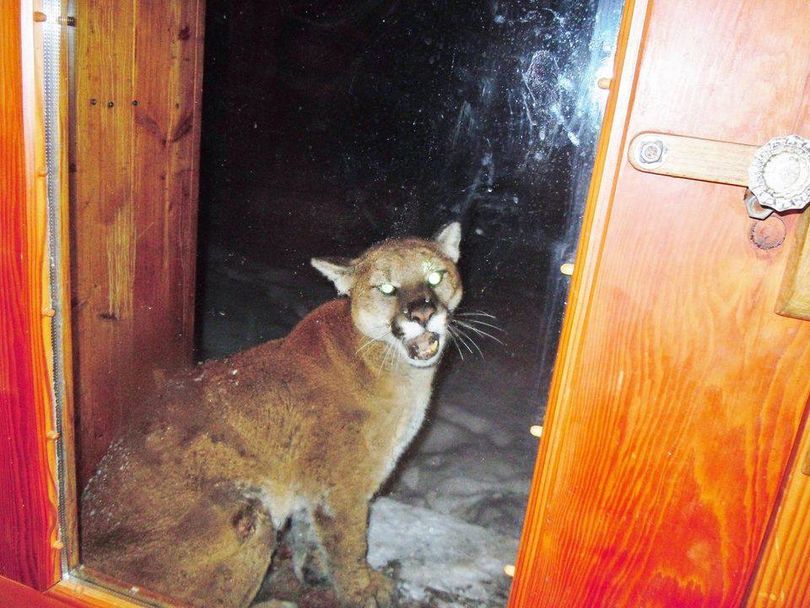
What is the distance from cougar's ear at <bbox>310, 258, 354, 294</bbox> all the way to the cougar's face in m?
0.03

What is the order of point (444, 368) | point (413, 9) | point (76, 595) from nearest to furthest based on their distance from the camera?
point (413, 9), point (76, 595), point (444, 368)

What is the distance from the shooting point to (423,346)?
1.89 metres

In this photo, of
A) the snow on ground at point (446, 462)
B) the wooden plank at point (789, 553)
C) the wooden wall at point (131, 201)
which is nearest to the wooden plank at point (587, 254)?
the snow on ground at point (446, 462)

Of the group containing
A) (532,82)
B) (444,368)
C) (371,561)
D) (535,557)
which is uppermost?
(532,82)

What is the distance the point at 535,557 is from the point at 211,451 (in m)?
1.13

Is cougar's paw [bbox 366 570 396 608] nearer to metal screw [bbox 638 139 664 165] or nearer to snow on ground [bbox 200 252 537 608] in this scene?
snow on ground [bbox 200 252 537 608]

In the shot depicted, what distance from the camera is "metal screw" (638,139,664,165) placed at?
101 cm

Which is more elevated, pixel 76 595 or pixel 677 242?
pixel 677 242

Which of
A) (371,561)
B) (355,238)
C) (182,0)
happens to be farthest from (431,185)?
(371,561)

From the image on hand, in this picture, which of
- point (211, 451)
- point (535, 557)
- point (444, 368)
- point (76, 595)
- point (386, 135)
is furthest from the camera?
point (444, 368)

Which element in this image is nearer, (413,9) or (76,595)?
(413,9)

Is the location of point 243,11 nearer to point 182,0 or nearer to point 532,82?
point 182,0

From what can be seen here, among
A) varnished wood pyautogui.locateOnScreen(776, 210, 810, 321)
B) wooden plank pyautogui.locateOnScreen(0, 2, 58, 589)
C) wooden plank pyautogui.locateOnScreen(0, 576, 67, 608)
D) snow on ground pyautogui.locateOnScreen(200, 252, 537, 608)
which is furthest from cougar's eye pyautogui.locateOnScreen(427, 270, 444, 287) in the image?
wooden plank pyautogui.locateOnScreen(0, 576, 67, 608)

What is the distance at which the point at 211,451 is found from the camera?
73.4 inches
